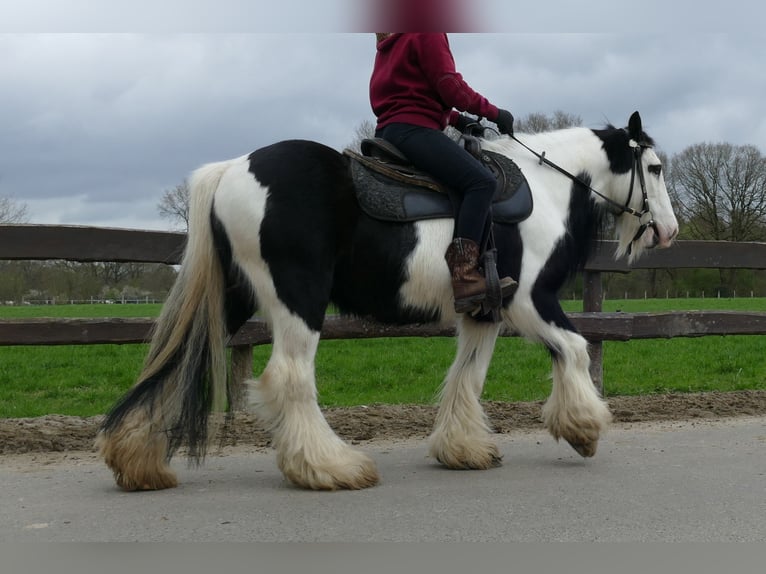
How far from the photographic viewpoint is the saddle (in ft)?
14.5

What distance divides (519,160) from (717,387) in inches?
198

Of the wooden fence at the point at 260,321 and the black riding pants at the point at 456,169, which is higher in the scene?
the black riding pants at the point at 456,169

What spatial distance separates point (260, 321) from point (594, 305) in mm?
3180

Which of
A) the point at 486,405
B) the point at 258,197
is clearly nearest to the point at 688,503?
the point at 258,197

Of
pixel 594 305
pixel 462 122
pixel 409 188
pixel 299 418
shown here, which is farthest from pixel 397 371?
pixel 299 418

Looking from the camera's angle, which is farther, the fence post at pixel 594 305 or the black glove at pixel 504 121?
the fence post at pixel 594 305

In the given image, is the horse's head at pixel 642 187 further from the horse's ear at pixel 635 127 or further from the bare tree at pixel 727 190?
the bare tree at pixel 727 190

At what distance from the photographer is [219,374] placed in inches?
171

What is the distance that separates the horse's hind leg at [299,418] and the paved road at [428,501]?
0.11m

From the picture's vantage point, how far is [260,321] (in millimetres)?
6336

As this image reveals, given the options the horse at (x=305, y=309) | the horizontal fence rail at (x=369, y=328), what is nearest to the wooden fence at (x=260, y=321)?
the horizontal fence rail at (x=369, y=328)

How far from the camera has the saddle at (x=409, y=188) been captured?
4422 millimetres

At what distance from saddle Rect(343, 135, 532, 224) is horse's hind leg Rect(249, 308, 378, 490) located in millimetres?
814

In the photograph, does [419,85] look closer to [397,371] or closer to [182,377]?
[182,377]
